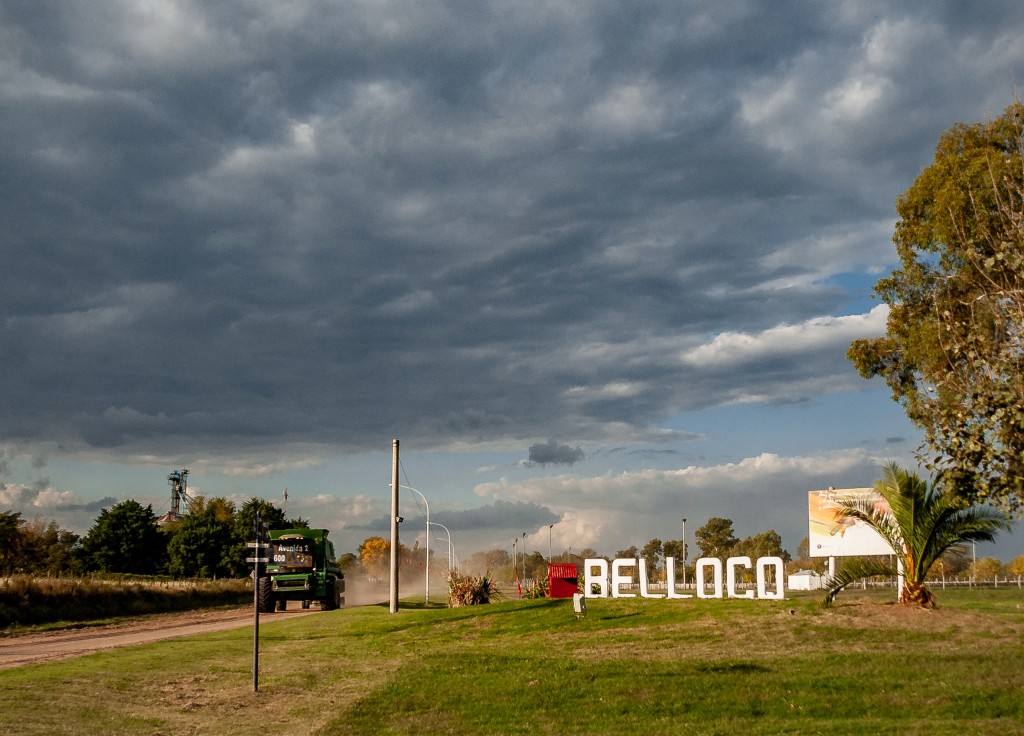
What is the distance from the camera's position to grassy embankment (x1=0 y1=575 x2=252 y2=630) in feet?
128

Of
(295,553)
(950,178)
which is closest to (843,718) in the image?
(950,178)

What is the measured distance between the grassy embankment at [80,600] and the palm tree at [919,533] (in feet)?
106

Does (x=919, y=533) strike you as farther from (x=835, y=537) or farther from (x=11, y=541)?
(x=11, y=541)

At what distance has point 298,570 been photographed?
40.5m

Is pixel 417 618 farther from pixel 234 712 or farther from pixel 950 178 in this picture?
pixel 950 178

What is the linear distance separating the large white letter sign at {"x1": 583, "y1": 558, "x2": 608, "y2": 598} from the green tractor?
41.0 feet

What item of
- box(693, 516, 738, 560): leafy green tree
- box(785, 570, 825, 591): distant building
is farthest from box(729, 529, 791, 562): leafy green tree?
box(785, 570, 825, 591): distant building

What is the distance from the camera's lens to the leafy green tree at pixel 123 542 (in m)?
86.8

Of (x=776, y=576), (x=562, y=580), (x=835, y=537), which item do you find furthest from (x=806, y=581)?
(x=776, y=576)

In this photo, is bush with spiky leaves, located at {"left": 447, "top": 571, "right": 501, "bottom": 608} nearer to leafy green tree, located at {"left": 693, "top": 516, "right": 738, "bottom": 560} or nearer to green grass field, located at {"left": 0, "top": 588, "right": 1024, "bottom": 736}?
green grass field, located at {"left": 0, "top": 588, "right": 1024, "bottom": 736}

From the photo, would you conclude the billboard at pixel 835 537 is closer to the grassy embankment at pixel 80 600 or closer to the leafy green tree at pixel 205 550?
the grassy embankment at pixel 80 600

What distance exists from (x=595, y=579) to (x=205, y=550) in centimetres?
6046

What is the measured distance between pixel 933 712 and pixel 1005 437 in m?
4.83

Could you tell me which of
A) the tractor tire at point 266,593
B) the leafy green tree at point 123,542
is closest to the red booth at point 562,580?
the tractor tire at point 266,593
